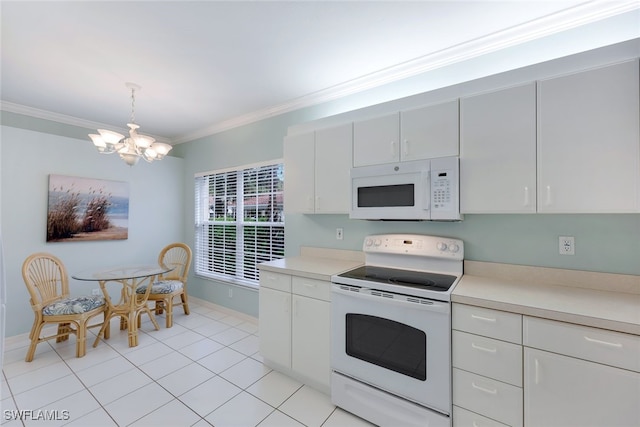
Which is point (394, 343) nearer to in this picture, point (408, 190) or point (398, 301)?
point (398, 301)

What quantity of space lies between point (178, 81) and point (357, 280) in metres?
2.50

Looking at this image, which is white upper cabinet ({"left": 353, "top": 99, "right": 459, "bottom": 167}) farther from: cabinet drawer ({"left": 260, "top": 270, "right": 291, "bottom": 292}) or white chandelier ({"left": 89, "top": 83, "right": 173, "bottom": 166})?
white chandelier ({"left": 89, "top": 83, "right": 173, "bottom": 166})

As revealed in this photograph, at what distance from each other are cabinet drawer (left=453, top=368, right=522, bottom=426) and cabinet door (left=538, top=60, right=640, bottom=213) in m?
1.02

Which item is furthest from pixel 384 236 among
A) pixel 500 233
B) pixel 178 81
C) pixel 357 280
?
pixel 178 81

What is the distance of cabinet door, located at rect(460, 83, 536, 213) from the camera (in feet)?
5.35

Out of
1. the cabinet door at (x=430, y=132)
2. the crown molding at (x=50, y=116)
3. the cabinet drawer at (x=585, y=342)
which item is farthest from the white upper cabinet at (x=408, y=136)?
the crown molding at (x=50, y=116)

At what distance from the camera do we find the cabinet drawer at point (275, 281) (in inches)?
90.6

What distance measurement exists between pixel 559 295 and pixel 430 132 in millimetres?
Answer: 1261

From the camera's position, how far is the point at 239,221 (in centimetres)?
371

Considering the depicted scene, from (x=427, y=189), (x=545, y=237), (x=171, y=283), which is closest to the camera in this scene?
(x=545, y=237)

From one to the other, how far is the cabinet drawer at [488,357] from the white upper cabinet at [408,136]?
1173 millimetres

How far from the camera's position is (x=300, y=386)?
2.22 metres

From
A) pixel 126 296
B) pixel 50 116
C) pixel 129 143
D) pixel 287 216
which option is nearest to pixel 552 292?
pixel 287 216

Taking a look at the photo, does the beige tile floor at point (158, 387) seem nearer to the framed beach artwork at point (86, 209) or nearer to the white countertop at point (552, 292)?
the white countertop at point (552, 292)
